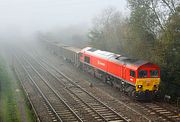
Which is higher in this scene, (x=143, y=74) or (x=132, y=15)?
(x=132, y=15)

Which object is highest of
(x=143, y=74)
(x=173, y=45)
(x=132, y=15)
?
(x=132, y=15)

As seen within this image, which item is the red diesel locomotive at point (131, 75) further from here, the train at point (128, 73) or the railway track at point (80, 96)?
the railway track at point (80, 96)

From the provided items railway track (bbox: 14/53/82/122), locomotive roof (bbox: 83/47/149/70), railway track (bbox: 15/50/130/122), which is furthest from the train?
railway track (bbox: 14/53/82/122)

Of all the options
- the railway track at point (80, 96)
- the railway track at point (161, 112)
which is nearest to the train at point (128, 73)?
the railway track at point (161, 112)

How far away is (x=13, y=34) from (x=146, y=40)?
309 ft

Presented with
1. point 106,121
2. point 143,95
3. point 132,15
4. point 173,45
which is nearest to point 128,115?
point 106,121

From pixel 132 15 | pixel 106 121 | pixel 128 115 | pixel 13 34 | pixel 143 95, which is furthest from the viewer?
pixel 13 34

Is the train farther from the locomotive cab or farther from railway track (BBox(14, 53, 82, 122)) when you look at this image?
railway track (BBox(14, 53, 82, 122))

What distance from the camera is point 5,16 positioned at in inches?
5246

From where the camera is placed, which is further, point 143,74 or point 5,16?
point 5,16

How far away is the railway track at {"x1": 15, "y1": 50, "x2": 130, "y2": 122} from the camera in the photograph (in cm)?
2103

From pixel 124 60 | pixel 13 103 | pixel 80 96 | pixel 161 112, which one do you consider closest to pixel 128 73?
pixel 124 60

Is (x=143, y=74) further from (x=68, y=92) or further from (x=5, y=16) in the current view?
(x=5, y=16)

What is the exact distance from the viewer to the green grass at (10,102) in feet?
67.7
